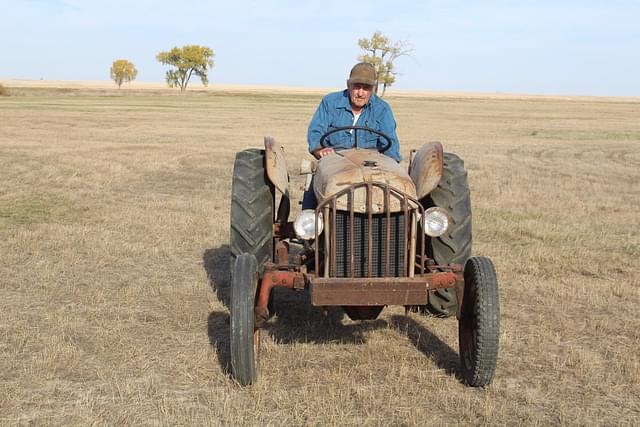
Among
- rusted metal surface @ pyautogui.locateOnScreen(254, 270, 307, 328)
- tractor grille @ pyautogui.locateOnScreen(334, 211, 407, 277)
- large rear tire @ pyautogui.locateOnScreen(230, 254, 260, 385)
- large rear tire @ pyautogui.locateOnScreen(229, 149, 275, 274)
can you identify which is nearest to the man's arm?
large rear tire @ pyautogui.locateOnScreen(229, 149, 275, 274)

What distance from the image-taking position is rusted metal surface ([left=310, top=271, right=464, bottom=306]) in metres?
4.55

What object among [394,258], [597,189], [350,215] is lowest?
[597,189]

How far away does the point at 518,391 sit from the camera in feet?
15.6

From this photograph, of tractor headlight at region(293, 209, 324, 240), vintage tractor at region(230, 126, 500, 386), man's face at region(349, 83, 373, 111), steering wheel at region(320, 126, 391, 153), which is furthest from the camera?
man's face at region(349, 83, 373, 111)

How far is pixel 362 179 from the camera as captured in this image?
483 cm

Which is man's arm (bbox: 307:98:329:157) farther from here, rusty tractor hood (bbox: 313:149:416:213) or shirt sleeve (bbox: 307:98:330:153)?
rusty tractor hood (bbox: 313:149:416:213)

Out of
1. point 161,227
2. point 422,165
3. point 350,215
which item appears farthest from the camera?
point 161,227

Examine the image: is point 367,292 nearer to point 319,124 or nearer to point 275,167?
point 275,167

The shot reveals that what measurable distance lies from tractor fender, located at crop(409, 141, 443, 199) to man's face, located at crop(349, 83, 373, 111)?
68 centimetres

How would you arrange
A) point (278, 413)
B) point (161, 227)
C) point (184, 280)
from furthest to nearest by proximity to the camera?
point (161, 227) < point (184, 280) < point (278, 413)

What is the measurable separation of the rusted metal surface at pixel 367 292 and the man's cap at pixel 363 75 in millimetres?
2018

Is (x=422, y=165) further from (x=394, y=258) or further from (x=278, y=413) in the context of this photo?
(x=278, y=413)

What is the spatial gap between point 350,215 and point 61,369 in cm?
218

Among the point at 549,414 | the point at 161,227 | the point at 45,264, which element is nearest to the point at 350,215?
the point at 549,414
